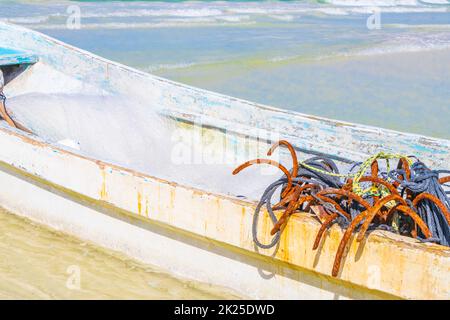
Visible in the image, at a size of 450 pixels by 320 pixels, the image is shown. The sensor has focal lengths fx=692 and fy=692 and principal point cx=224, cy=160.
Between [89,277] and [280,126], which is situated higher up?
[280,126]

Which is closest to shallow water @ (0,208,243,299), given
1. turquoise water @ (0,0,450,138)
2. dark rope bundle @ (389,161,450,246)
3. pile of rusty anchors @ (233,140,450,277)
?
pile of rusty anchors @ (233,140,450,277)

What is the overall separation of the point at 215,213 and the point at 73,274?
1.18m

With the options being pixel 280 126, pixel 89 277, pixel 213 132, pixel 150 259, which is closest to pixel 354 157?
pixel 280 126

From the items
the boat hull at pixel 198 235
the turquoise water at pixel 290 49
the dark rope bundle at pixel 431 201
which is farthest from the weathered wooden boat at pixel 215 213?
the turquoise water at pixel 290 49

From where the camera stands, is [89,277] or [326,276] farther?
[89,277]

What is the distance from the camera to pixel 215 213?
3785mm

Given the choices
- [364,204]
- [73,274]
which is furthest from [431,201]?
[73,274]

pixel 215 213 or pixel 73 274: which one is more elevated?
pixel 215 213

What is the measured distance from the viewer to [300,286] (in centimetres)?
370

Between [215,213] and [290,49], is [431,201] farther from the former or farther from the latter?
[290,49]
